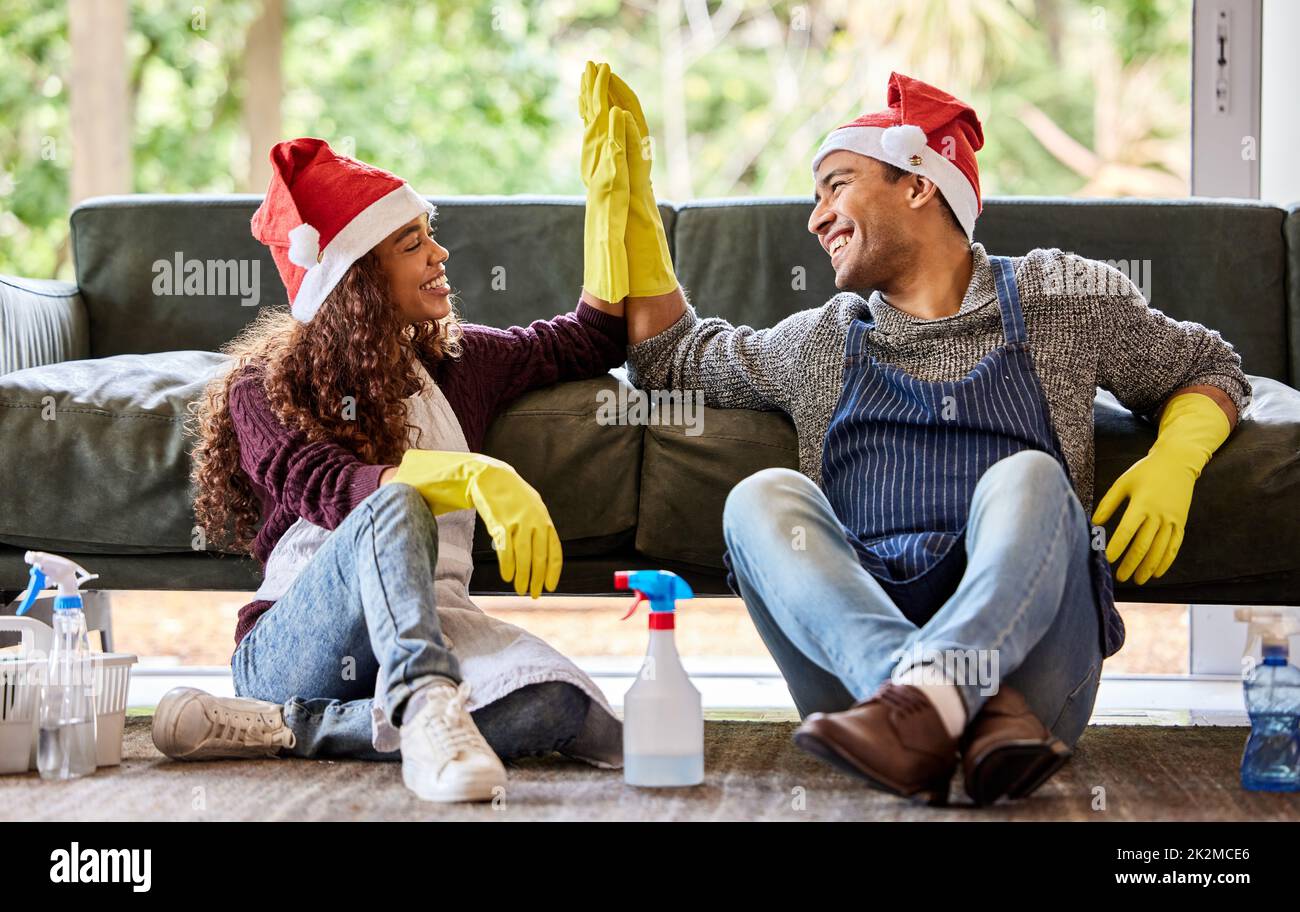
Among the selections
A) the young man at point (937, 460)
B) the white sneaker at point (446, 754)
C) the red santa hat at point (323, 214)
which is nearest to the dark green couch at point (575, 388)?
the young man at point (937, 460)

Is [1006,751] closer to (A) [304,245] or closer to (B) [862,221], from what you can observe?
(B) [862,221]

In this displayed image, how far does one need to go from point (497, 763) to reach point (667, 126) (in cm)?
436

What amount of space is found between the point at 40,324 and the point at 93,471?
0.51 metres

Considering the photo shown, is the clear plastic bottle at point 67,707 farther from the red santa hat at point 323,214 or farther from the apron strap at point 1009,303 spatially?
the apron strap at point 1009,303

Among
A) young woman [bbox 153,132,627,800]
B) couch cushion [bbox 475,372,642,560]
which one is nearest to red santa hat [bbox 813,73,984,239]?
young woman [bbox 153,132,627,800]

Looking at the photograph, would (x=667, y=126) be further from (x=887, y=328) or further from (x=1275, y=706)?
(x=1275, y=706)

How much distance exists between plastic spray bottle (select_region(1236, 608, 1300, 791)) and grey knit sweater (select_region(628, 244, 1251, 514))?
0.35 meters

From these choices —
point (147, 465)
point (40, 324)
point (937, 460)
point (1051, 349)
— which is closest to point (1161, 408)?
point (1051, 349)

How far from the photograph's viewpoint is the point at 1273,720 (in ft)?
4.99

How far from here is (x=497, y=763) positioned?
1406mm

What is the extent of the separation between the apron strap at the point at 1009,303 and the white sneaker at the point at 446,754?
2.78ft

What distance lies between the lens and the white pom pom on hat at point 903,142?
1925 millimetres

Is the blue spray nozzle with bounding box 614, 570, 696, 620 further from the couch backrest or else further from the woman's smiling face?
the couch backrest
